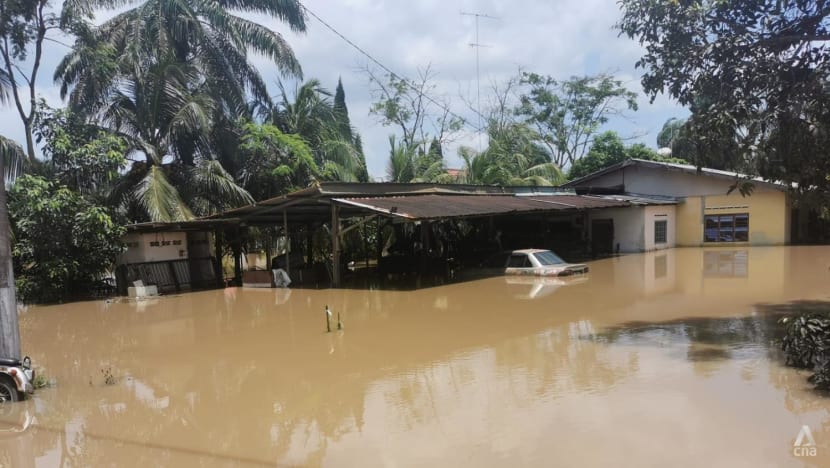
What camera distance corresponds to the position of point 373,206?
16922 millimetres

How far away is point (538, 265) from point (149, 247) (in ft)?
41.2

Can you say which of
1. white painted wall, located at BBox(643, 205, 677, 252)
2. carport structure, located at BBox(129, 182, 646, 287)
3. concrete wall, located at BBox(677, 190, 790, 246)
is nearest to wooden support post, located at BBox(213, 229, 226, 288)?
carport structure, located at BBox(129, 182, 646, 287)

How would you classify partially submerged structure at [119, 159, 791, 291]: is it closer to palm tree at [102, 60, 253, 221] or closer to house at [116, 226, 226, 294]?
house at [116, 226, 226, 294]

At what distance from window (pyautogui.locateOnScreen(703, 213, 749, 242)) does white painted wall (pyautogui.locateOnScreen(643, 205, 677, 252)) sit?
1.42 meters

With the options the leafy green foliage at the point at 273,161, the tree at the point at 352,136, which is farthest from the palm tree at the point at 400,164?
the leafy green foliage at the point at 273,161

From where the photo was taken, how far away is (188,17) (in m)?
22.3

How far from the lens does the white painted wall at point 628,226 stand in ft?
87.3

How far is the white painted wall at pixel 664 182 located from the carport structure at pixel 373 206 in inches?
152

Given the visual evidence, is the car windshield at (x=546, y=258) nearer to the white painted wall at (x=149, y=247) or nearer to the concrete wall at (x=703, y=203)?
the concrete wall at (x=703, y=203)

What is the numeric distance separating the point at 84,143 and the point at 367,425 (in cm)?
1648

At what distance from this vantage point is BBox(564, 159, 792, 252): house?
2658 centimetres

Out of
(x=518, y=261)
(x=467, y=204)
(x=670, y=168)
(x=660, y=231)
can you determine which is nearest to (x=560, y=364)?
(x=518, y=261)

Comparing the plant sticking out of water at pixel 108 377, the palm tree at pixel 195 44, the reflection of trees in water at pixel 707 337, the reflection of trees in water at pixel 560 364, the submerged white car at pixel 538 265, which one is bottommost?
the plant sticking out of water at pixel 108 377

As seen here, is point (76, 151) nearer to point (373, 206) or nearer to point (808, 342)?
point (373, 206)
